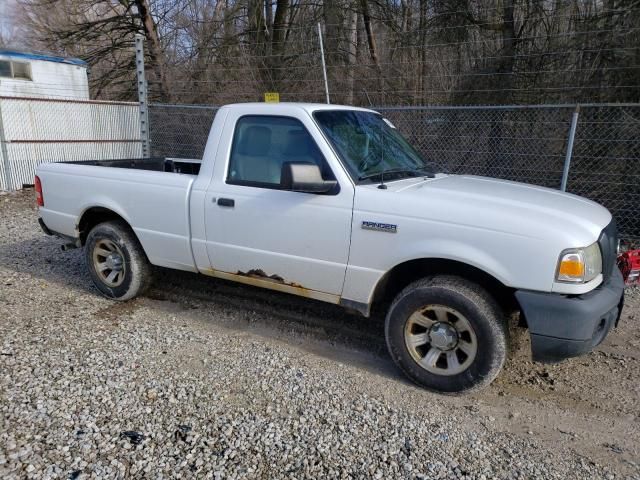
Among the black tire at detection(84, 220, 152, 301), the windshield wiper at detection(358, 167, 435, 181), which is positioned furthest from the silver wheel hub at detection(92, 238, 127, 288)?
the windshield wiper at detection(358, 167, 435, 181)

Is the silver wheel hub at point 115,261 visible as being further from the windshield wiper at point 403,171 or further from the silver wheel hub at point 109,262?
the windshield wiper at point 403,171

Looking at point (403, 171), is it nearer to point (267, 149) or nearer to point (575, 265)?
point (267, 149)

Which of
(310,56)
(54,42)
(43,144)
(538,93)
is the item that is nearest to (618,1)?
(538,93)

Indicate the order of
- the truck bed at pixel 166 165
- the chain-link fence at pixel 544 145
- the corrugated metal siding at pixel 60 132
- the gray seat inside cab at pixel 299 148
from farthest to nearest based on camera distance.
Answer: the corrugated metal siding at pixel 60 132
the chain-link fence at pixel 544 145
the truck bed at pixel 166 165
the gray seat inside cab at pixel 299 148

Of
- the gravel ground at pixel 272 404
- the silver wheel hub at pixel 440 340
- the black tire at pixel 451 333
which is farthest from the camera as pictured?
the silver wheel hub at pixel 440 340

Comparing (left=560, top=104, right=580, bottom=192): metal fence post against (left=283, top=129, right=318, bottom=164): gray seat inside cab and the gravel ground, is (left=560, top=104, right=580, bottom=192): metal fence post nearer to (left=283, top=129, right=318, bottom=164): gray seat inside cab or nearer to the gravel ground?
the gravel ground

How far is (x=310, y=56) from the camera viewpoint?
11391 mm

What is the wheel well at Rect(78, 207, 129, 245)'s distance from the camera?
4836 mm

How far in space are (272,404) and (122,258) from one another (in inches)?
94.7

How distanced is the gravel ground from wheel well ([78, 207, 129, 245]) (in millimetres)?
808

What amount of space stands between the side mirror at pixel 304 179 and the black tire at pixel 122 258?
6.62 feet

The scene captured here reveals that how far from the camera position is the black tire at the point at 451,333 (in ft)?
10.3

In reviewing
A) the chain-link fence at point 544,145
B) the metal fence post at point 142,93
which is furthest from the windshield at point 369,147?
the metal fence post at point 142,93

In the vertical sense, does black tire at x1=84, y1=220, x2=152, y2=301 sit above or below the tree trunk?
below
